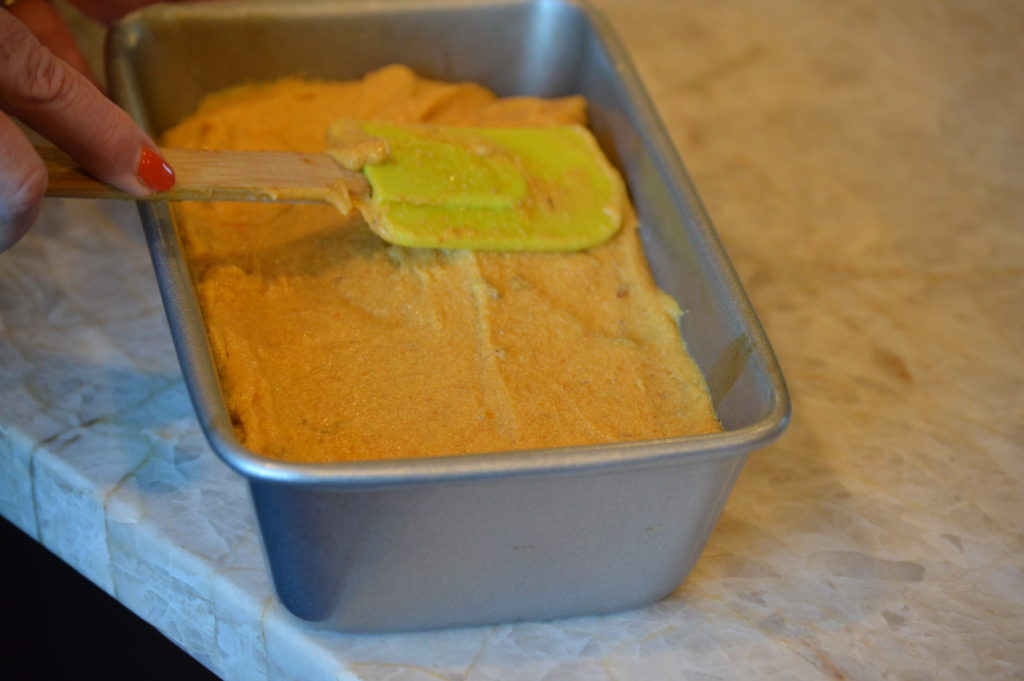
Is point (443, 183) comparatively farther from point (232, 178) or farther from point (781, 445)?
point (781, 445)

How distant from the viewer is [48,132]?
768 millimetres

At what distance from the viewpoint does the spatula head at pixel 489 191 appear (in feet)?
3.16

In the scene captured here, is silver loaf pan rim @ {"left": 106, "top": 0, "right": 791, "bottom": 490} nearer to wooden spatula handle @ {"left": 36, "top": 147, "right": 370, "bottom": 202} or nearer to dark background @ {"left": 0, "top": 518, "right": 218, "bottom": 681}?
wooden spatula handle @ {"left": 36, "top": 147, "right": 370, "bottom": 202}

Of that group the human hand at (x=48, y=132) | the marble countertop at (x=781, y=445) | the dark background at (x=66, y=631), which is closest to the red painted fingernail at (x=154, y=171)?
the human hand at (x=48, y=132)

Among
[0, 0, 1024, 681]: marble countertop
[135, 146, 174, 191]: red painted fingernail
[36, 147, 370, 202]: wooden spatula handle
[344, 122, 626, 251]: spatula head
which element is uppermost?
[135, 146, 174, 191]: red painted fingernail

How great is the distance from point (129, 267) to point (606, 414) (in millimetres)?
562

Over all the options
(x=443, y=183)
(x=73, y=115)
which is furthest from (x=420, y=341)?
(x=73, y=115)

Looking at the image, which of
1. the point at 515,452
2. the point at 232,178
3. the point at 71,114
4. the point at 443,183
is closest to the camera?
the point at 515,452

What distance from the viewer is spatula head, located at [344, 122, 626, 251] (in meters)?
0.96

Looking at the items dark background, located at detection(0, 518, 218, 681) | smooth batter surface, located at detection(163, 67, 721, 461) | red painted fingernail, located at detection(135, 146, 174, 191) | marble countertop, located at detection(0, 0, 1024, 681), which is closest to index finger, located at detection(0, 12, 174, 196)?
red painted fingernail, located at detection(135, 146, 174, 191)

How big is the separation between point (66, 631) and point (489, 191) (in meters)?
0.56

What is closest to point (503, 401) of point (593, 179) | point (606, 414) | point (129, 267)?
point (606, 414)

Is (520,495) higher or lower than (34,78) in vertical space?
lower

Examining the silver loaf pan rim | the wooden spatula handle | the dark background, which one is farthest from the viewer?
the dark background
